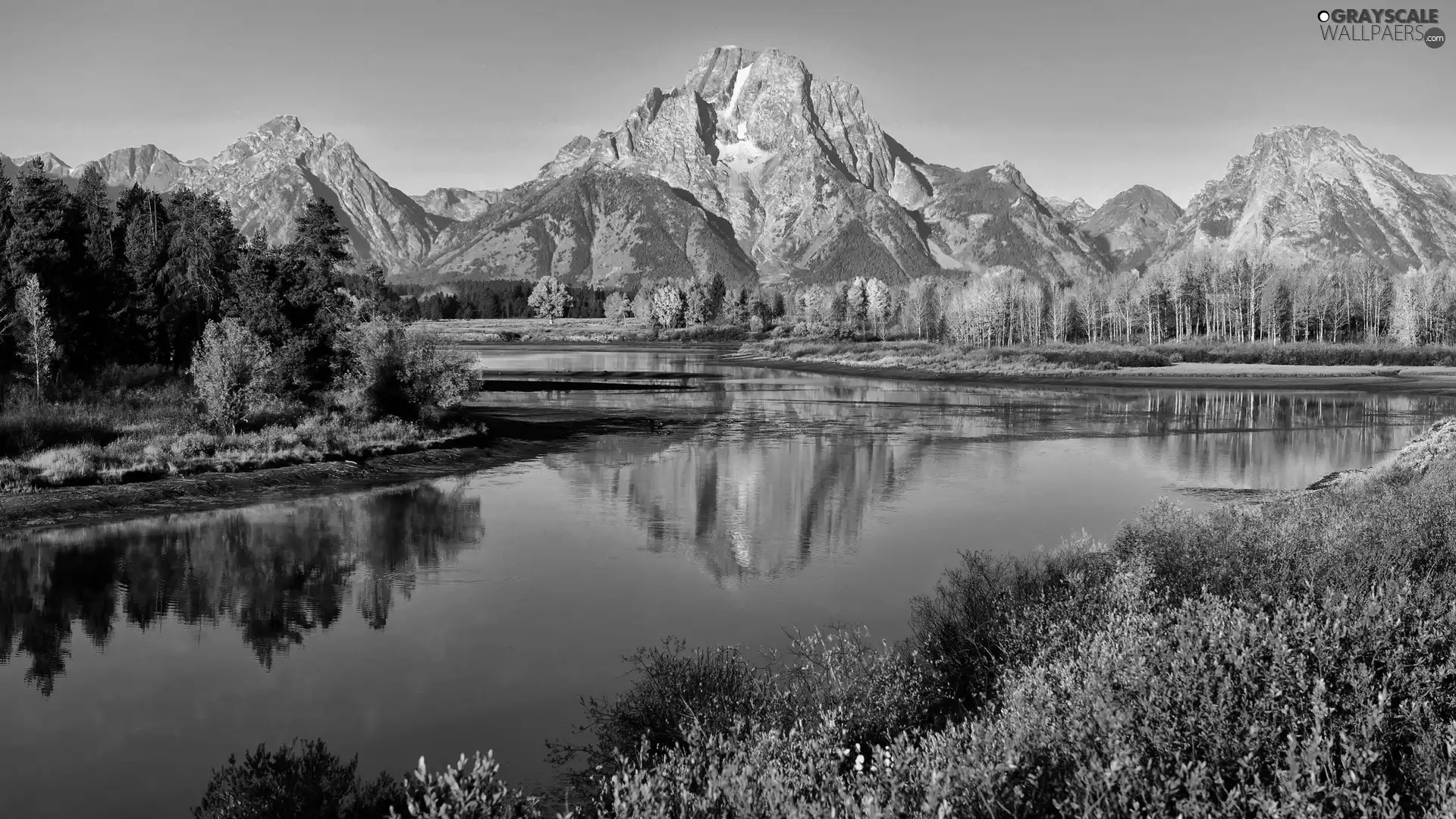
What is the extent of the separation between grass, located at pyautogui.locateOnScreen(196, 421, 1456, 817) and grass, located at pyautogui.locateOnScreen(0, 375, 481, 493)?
2440 centimetres

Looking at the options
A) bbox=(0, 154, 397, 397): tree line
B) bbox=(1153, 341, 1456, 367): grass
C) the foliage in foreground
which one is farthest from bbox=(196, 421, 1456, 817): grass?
bbox=(1153, 341, 1456, 367): grass

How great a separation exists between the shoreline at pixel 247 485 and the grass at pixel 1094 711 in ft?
67.1

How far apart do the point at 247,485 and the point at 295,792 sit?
24549mm

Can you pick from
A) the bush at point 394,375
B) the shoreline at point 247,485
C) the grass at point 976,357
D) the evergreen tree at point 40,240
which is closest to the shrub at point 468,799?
the shoreline at point 247,485

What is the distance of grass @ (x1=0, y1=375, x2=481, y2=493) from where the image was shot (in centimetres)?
3014

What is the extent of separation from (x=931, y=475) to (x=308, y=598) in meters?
22.9

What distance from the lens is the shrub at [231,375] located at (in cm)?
3775

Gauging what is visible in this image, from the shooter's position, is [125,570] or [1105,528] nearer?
[125,570]

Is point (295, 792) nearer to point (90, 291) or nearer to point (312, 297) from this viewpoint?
point (312, 297)

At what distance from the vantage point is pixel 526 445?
43938 millimetres

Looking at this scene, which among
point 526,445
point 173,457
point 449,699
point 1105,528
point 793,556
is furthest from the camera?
point 526,445

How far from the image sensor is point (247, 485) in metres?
31.4

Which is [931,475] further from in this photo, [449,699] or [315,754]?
[315,754]

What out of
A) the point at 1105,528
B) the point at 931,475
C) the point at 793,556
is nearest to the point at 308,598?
the point at 793,556
